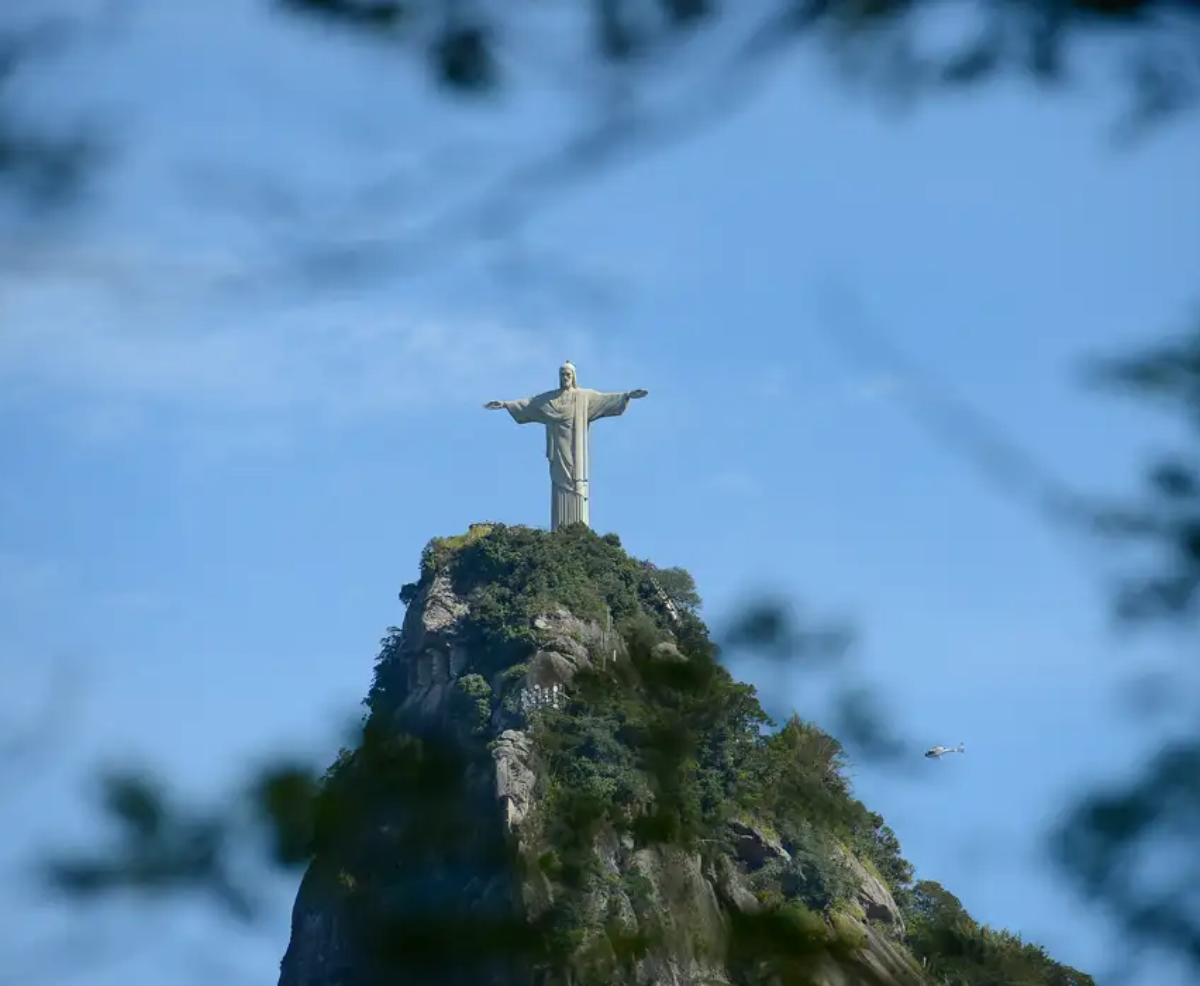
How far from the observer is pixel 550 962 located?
5055mm

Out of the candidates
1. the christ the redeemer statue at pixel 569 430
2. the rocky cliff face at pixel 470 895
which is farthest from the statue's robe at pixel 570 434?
the rocky cliff face at pixel 470 895

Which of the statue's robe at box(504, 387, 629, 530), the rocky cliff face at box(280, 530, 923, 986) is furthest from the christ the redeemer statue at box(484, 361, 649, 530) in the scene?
the rocky cliff face at box(280, 530, 923, 986)

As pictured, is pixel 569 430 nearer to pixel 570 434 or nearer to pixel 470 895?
pixel 570 434

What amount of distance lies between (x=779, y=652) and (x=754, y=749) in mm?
17568

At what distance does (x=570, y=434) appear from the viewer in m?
30.9

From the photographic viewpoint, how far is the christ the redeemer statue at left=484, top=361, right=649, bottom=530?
30.9 meters

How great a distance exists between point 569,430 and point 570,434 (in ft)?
0.18

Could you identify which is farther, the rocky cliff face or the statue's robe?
the statue's robe

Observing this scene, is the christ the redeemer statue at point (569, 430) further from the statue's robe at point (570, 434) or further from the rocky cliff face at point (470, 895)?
the rocky cliff face at point (470, 895)

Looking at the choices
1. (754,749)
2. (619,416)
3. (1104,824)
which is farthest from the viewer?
(619,416)

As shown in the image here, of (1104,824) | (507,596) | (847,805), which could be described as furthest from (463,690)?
(1104,824)

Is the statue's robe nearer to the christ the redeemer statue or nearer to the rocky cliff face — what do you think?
the christ the redeemer statue

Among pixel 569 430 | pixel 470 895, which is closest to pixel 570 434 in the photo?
pixel 569 430

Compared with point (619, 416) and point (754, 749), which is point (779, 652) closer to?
point (754, 749)
